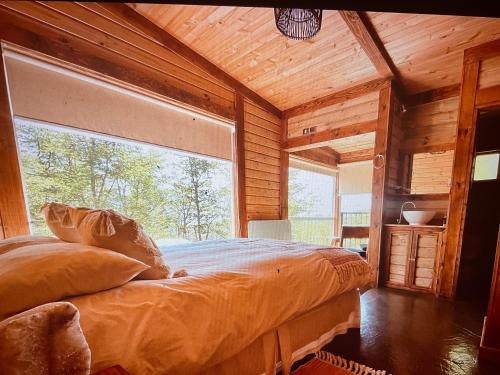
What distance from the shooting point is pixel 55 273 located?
2.58 feet

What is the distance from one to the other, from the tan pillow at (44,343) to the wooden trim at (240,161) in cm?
296

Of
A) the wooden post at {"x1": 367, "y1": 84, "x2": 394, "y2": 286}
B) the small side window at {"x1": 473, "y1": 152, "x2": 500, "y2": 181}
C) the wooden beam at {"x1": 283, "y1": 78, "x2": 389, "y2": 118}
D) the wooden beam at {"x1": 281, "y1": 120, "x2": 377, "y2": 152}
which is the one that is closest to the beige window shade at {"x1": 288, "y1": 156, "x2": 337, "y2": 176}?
the wooden beam at {"x1": 281, "y1": 120, "x2": 377, "y2": 152}

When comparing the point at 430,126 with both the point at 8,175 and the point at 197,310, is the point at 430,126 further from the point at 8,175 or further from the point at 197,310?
the point at 8,175

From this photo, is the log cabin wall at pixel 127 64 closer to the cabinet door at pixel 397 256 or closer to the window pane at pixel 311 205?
the window pane at pixel 311 205

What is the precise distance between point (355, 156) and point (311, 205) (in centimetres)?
173

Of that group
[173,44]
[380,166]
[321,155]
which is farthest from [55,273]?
[321,155]

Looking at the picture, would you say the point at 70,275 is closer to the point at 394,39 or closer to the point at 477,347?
the point at 477,347

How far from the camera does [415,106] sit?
139 inches

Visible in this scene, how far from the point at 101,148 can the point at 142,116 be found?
0.57 metres

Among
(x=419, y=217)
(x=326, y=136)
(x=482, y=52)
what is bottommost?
(x=419, y=217)

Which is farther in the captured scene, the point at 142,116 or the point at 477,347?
the point at 142,116

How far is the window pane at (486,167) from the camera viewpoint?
2.61 meters

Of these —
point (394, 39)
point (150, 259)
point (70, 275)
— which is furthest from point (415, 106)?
point (70, 275)

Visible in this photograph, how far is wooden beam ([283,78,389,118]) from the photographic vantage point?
10.5 ft
